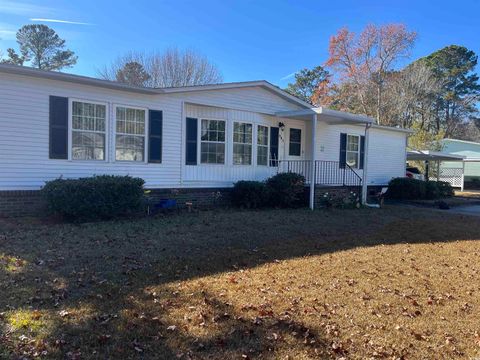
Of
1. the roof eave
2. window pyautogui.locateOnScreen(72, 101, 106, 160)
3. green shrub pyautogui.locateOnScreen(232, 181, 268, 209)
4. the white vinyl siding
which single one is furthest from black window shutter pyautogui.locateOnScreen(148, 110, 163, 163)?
green shrub pyautogui.locateOnScreen(232, 181, 268, 209)

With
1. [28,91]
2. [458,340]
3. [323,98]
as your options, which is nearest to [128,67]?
[323,98]

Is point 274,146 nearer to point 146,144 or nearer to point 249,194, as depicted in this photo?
point 249,194

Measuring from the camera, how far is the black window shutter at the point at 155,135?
38.0 feet

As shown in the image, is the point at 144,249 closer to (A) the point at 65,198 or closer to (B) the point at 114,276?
(B) the point at 114,276

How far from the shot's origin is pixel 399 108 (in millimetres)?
35375

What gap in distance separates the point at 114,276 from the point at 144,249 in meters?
1.51

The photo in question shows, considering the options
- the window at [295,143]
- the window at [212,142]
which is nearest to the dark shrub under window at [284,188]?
the window at [212,142]

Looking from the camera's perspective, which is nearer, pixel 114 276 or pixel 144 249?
pixel 114 276

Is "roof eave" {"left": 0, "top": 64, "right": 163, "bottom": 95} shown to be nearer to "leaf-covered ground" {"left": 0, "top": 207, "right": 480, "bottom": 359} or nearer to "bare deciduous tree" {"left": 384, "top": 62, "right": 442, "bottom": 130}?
"leaf-covered ground" {"left": 0, "top": 207, "right": 480, "bottom": 359}

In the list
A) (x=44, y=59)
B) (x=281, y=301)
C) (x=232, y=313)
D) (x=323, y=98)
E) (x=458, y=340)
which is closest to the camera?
(x=458, y=340)

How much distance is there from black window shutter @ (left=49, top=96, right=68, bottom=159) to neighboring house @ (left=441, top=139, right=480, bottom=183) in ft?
100

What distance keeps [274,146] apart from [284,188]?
209cm

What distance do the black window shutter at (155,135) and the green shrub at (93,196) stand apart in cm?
155

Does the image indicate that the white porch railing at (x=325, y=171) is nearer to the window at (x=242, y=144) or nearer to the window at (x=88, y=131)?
the window at (x=242, y=144)
